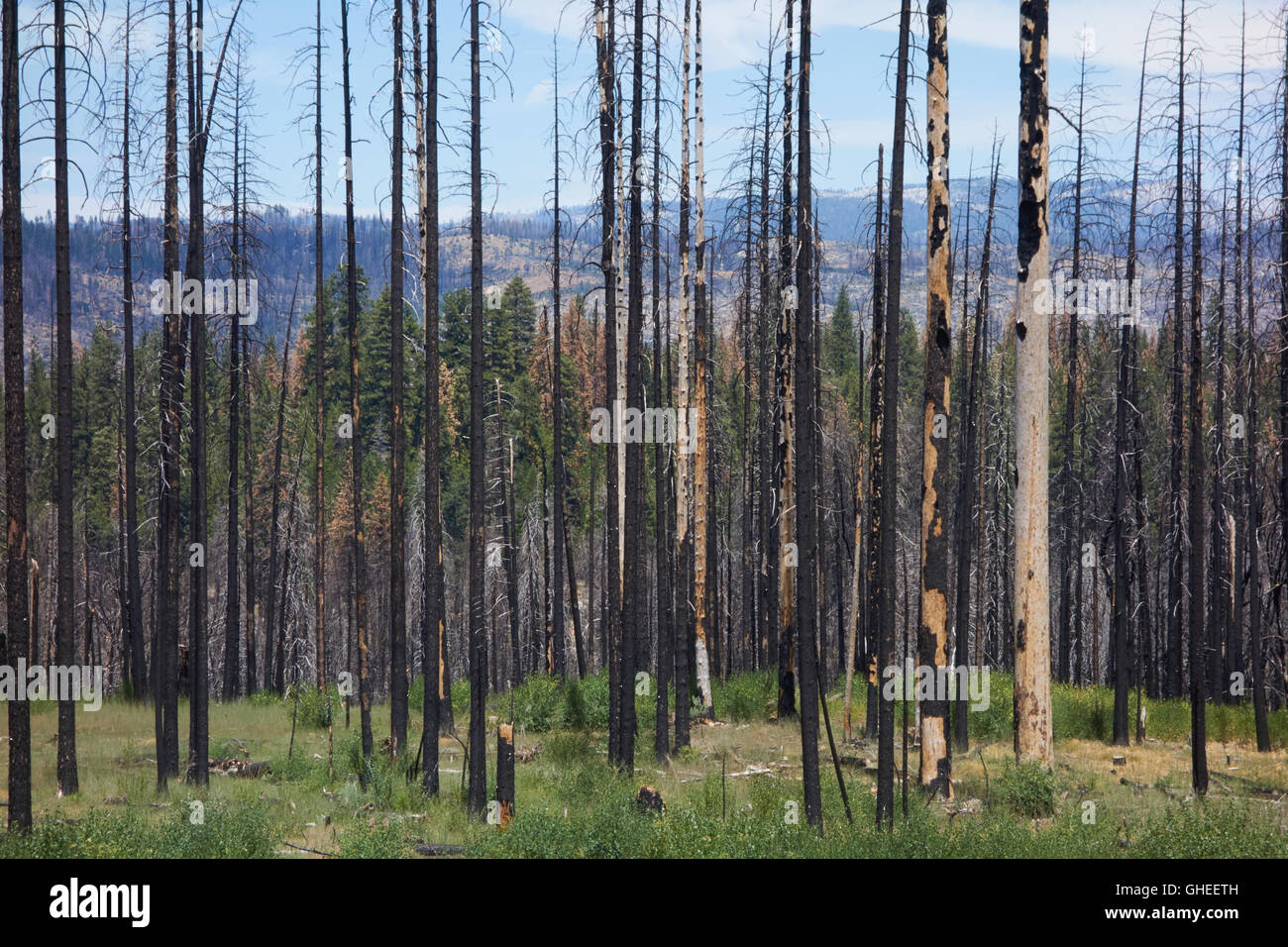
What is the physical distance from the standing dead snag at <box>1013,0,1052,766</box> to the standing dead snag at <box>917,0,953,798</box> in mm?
818

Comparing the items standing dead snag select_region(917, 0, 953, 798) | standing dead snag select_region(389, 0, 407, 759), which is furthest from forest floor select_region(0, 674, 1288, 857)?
standing dead snag select_region(917, 0, 953, 798)

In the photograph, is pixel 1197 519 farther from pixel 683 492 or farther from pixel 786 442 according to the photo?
pixel 683 492

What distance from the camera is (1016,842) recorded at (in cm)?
833

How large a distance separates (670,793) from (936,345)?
6.99 metres

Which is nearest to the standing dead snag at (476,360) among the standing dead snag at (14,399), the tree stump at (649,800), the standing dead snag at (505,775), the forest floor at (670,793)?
the forest floor at (670,793)

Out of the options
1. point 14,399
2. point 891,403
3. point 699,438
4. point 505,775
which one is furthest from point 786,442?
point 14,399

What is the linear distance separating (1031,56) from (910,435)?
1573 inches

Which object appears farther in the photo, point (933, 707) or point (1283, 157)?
point (1283, 157)

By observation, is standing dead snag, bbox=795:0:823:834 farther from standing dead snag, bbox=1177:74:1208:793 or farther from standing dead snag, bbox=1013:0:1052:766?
standing dead snag, bbox=1177:74:1208:793

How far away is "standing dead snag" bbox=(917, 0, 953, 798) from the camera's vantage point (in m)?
10.7

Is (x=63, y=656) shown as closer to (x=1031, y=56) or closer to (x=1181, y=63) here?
(x=1031, y=56)

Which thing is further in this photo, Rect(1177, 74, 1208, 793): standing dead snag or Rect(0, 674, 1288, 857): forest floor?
Rect(1177, 74, 1208, 793): standing dead snag

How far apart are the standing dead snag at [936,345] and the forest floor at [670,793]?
217 centimetres
